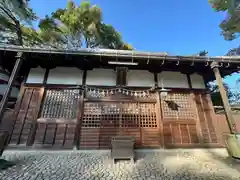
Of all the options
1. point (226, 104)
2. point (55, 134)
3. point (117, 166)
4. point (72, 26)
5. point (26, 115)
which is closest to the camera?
point (117, 166)

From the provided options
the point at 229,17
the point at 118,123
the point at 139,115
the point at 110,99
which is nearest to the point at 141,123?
the point at 139,115

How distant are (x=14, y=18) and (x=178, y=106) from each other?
1104 centimetres

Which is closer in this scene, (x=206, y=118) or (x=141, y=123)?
(x=141, y=123)

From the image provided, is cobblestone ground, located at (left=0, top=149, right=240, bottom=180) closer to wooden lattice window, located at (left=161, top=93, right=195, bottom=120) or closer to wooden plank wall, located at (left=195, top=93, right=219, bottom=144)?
wooden plank wall, located at (left=195, top=93, right=219, bottom=144)

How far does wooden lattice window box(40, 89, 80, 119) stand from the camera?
5.59 meters

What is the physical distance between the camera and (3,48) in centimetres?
472

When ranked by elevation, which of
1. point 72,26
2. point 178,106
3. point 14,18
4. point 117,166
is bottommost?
point 117,166

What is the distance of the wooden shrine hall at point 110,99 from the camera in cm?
527

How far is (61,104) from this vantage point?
5.74 meters

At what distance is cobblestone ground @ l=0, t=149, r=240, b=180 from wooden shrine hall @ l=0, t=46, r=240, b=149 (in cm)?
67

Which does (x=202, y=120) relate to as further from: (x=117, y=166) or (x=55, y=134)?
(x=55, y=134)

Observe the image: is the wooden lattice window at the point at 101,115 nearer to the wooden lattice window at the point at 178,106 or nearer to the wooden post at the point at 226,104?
the wooden lattice window at the point at 178,106

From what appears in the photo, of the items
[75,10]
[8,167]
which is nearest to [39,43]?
[75,10]

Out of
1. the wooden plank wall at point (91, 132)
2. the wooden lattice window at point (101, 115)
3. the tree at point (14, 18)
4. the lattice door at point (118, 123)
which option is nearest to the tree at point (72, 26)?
the tree at point (14, 18)
